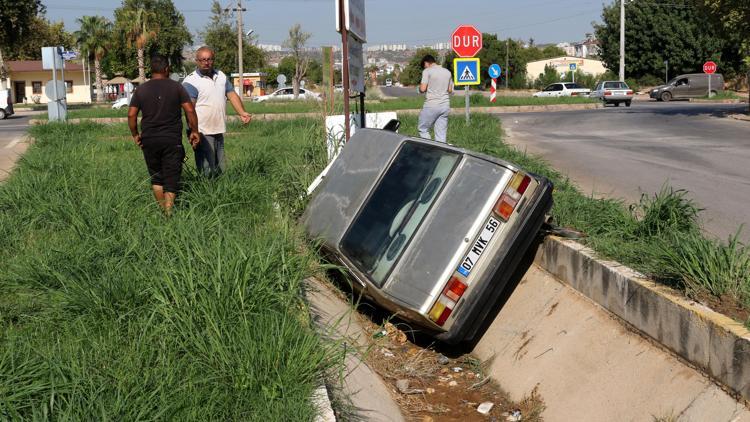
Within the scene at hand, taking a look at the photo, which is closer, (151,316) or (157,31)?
(151,316)

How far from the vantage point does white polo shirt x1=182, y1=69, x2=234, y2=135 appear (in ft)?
28.3

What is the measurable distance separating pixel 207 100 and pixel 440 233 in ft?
12.4

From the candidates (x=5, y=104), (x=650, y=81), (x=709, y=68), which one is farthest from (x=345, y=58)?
(x=650, y=81)

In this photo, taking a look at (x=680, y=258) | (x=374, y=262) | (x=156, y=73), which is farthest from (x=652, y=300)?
(x=156, y=73)

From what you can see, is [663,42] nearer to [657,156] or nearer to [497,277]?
[657,156]

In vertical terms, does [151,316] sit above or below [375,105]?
below

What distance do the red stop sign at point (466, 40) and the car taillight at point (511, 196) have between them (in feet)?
46.8

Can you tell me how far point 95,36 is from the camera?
80812mm

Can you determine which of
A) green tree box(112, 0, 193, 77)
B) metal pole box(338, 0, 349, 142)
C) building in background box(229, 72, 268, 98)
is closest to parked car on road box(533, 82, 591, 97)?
building in background box(229, 72, 268, 98)

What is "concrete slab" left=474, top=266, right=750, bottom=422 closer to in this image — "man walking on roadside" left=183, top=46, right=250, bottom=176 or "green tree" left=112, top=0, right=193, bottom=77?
"man walking on roadside" left=183, top=46, right=250, bottom=176

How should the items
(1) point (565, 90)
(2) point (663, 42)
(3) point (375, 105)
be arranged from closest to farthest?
(3) point (375, 105)
(1) point (565, 90)
(2) point (663, 42)

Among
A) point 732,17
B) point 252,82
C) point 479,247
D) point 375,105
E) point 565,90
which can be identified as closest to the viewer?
point 479,247

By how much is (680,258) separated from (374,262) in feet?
6.91

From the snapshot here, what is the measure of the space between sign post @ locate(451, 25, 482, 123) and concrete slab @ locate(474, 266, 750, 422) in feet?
42.8
